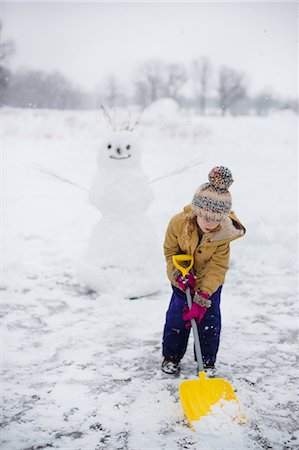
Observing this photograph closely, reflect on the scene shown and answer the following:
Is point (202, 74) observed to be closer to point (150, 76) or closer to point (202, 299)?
point (150, 76)

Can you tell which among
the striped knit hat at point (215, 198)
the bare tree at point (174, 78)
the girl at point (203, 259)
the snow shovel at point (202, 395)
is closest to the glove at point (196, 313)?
the girl at point (203, 259)

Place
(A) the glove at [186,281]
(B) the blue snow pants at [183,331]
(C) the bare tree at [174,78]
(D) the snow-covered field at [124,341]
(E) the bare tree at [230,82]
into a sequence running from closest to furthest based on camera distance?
(D) the snow-covered field at [124,341] < (A) the glove at [186,281] < (B) the blue snow pants at [183,331] < (E) the bare tree at [230,82] < (C) the bare tree at [174,78]

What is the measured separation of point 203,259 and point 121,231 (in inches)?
56.5

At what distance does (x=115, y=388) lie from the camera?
2359 mm

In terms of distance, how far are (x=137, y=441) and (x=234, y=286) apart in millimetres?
2268

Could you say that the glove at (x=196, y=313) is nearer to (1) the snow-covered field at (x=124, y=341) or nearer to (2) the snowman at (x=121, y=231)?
(1) the snow-covered field at (x=124, y=341)

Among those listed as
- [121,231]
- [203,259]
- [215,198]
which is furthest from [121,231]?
[215,198]

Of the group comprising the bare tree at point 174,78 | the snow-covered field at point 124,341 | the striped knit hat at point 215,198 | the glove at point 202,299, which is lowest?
the snow-covered field at point 124,341

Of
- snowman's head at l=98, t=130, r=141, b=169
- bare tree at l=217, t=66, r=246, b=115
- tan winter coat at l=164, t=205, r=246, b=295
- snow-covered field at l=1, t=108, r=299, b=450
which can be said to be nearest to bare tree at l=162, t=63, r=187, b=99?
bare tree at l=217, t=66, r=246, b=115

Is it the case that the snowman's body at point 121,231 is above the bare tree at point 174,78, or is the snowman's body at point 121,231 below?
below

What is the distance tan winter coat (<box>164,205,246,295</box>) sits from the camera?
2.34 meters

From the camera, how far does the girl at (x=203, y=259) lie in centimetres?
224

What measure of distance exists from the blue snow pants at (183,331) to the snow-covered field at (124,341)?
0.46 ft

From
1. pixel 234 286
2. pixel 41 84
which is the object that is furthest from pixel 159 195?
pixel 41 84
